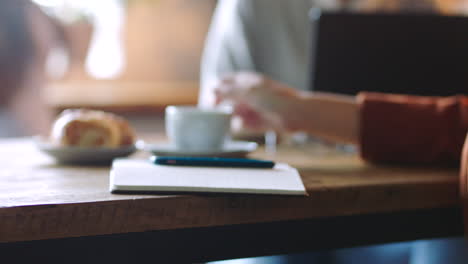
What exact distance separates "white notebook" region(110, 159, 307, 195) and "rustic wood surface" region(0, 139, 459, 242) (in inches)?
0.5

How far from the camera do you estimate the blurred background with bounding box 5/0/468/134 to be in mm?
2689

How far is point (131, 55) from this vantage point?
9.30ft

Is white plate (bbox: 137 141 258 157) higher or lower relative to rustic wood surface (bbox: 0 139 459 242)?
higher

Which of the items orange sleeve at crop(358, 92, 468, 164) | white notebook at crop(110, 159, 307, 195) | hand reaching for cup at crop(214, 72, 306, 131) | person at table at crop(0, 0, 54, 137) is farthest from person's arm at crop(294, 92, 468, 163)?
person at table at crop(0, 0, 54, 137)

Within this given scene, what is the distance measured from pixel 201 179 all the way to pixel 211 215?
0.14 ft

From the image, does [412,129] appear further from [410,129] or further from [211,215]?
[211,215]

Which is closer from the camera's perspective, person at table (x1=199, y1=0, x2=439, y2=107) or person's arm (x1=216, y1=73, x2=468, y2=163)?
person's arm (x1=216, y1=73, x2=468, y2=163)

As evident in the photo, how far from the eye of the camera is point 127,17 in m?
2.76

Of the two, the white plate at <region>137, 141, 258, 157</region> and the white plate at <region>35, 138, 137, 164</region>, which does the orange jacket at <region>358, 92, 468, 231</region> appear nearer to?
the white plate at <region>137, 141, 258, 157</region>

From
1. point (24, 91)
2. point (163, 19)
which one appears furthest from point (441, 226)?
point (163, 19)

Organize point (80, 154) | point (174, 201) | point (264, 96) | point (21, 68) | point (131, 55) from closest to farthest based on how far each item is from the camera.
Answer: point (174, 201) → point (80, 154) → point (264, 96) → point (21, 68) → point (131, 55)

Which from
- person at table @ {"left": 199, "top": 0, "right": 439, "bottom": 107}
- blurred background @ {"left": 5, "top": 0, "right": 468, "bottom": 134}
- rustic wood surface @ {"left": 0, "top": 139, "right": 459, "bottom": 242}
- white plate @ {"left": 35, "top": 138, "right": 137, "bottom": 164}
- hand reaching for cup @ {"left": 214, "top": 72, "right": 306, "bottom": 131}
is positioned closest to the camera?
rustic wood surface @ {"left": 0, "top": 139, "right": 459, "bottom": 242}

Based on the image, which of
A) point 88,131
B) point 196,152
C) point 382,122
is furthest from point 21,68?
point 382,122

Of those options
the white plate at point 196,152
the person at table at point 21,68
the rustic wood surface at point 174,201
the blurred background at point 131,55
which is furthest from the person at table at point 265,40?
the blurred background at point 131,55
